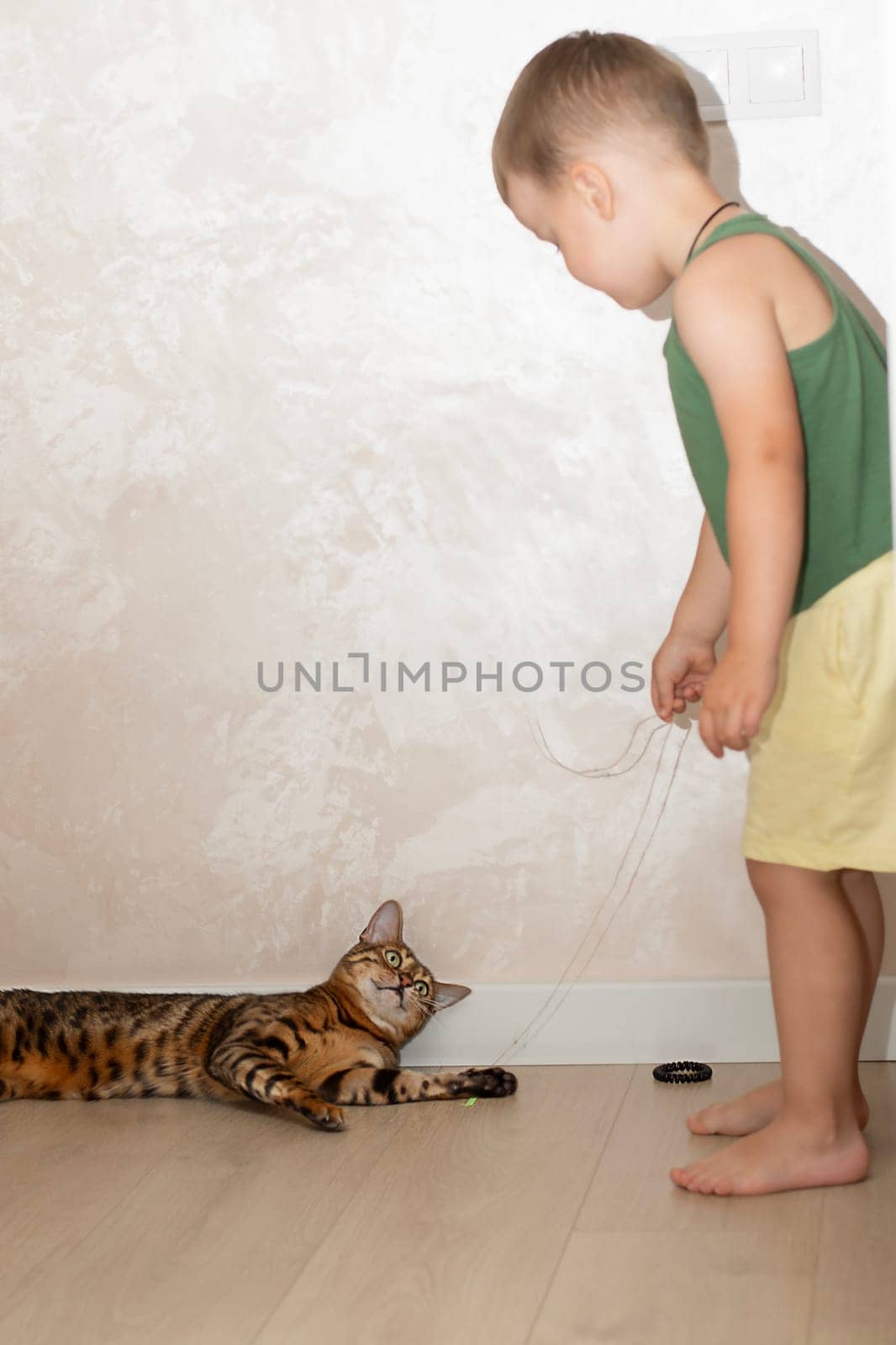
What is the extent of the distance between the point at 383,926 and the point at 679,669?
51cm

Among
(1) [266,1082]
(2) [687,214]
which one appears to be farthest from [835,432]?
(1) [266,1082]

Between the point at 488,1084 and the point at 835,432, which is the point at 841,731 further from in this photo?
the point at 488,1084

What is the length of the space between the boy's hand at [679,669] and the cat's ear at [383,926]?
1.46 ft

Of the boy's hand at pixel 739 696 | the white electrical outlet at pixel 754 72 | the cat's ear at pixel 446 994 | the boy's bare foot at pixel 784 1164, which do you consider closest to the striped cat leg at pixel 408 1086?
the cat's ear at pixel 446 994

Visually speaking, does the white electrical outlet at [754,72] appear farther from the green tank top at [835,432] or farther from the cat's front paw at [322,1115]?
the cat's front paw at [322,1115]

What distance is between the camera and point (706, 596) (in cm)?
141

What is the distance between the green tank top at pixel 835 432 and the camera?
3.86ft

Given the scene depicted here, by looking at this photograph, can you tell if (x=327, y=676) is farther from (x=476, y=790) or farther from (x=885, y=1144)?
(x=885, y=1144)

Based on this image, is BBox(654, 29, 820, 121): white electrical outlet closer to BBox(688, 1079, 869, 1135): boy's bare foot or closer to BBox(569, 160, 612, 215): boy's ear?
BBox(569, 160, 612, 215): boy's ear

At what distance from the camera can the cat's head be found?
1.65 m

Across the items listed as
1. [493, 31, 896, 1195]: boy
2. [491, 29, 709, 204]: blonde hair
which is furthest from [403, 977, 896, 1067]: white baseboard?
[491, 29, 709, 204]: blonde hair

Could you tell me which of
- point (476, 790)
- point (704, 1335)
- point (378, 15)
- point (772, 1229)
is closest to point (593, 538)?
point (476, 790)

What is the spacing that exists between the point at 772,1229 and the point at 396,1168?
37 cm

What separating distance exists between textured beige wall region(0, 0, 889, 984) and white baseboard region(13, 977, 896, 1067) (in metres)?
0.03
